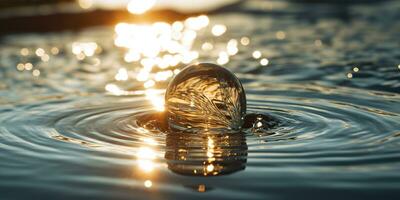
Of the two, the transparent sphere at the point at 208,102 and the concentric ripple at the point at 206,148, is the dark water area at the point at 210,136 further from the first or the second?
the transparent sphere at the point at 208,102

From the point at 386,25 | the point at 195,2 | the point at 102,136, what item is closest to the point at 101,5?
the point at 195,2

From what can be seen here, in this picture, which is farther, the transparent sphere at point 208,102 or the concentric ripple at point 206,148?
the transparent sphere at point 208,102

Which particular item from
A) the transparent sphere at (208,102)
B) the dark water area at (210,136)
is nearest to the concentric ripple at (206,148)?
the dark water area at (210,136)

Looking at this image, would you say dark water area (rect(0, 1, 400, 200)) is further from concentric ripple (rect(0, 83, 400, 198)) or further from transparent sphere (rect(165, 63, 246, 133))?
transparent sphere (rect(165, 63, 246, 133))

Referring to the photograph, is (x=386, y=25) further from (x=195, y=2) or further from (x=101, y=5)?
(x=101, y=5)

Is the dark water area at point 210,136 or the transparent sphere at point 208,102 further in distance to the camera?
the transparent sphere at point 208,102

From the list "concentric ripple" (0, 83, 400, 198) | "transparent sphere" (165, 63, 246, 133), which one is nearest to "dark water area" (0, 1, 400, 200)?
"concentric ripple" (0, 83, 400, 198)

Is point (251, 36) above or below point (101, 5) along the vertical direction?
below
